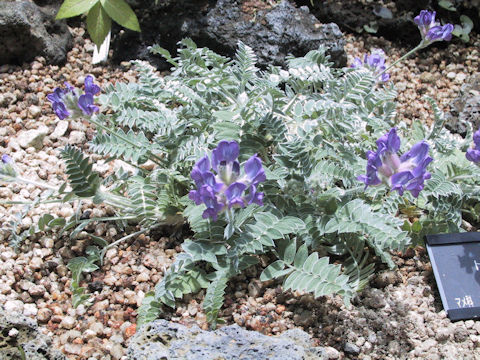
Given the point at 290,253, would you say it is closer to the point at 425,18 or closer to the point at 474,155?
the point at 474,155

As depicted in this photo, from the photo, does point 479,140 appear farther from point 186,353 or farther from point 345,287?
point 186,353

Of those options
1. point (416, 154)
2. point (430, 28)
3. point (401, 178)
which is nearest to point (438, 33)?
point (430, 28)

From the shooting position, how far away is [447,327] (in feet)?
6.63

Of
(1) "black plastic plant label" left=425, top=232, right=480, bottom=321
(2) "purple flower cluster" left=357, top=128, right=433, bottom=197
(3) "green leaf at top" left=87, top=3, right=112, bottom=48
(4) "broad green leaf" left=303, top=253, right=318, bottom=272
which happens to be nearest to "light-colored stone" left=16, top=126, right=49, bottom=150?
(3) "green leaf at top" left=87, top=3, right=112, bottom=48

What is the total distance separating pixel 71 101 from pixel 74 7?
103cm

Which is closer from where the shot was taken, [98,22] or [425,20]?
[425,20]

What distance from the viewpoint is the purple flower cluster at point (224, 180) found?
1.70 m

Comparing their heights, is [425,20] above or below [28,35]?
above

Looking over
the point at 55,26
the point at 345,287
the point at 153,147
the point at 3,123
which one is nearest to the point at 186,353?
the point at 345,287

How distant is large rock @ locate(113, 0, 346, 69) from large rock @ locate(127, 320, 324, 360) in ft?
5.59

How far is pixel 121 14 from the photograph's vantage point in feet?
9.64

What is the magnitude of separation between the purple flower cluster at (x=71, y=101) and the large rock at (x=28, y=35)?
126 cm

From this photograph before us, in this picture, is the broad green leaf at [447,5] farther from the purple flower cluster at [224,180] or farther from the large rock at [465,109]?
the purple flower cluster at [224,180]

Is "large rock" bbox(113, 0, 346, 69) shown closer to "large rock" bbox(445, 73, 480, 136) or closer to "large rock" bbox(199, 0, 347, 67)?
"large rock" bbox(199, 0, 347, 67)
